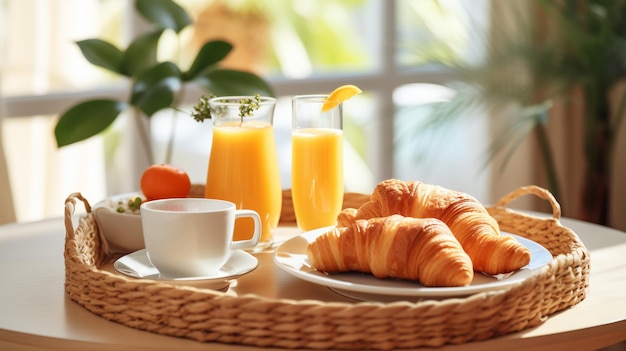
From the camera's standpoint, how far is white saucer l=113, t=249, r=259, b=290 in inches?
35.6

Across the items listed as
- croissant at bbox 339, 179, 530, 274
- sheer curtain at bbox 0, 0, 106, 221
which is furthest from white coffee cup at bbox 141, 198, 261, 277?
sheer curtain at bbox 0, 0, 106, 221

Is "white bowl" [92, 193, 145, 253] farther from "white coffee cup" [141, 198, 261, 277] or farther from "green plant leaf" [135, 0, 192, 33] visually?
"green plant leaf" [135, 0, 192, 33]

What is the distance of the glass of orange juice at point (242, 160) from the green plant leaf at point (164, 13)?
2.41 ft

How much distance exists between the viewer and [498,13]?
2.96 m

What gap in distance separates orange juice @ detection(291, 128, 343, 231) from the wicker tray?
A: 1.35ft

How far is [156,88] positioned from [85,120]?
168 mm

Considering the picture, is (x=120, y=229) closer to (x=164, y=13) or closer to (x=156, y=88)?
(x=156, y=88)

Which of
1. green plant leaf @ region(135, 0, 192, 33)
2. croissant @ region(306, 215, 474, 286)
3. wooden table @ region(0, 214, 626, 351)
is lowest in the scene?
wooden table @ region(0, 214, 626, 351)

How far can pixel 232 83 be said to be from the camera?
179cm

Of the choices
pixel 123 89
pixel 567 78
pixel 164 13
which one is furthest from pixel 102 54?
pixel 567 78

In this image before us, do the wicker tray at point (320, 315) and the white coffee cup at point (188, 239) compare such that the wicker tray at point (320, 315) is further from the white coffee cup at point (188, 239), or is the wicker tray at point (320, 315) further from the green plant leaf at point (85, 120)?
the green plant leaf at point (85, 120)

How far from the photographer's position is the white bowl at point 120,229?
1120mm

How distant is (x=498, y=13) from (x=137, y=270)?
2248 mm

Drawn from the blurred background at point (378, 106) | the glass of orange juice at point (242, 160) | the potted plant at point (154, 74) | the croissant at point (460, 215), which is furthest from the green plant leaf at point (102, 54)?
the croissant at point (460, 215)
